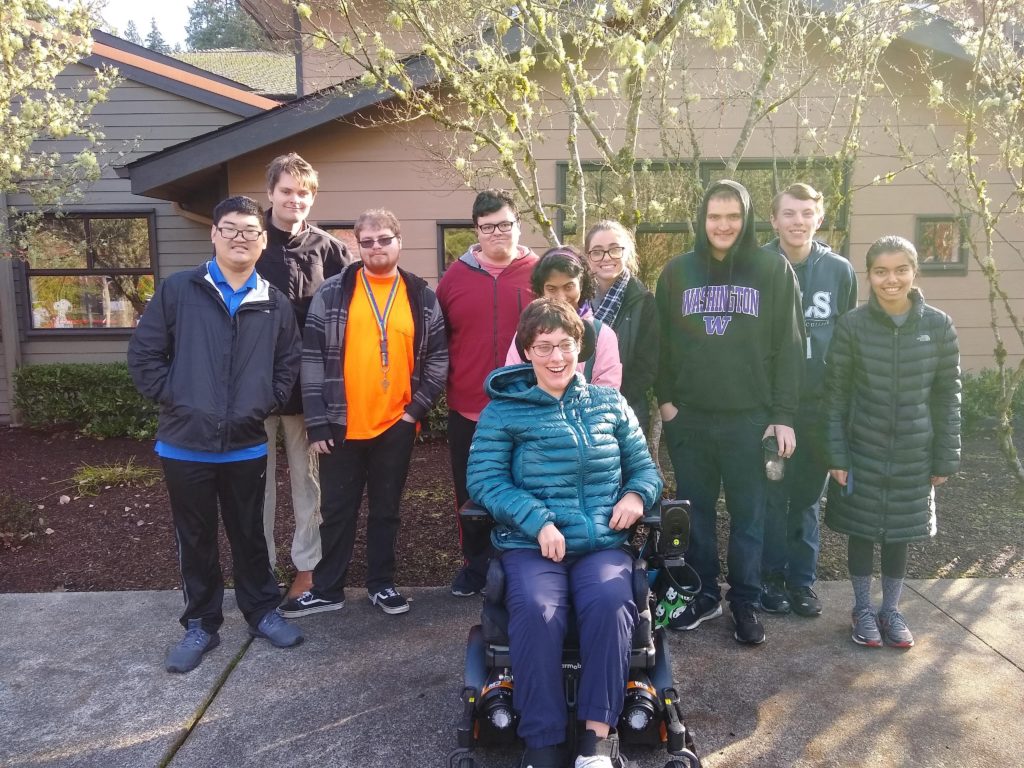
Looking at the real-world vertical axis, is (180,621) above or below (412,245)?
below

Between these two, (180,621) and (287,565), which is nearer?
(180,621)

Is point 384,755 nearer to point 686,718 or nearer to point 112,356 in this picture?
point 686,718

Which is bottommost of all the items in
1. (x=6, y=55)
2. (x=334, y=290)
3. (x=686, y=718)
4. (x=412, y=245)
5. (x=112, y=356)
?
(x=686, y=718)

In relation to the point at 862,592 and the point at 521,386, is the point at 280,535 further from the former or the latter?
the point at 862,592

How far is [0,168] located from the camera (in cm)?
535

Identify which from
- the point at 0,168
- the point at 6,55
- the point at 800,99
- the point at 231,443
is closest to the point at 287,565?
the point at 231,443

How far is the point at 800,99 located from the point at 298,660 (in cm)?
676

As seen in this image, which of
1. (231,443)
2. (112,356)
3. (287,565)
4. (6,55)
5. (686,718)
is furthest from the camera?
(112,356)

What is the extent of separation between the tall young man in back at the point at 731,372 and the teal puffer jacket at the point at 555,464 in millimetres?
770

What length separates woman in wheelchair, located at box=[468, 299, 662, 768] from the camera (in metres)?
2.53

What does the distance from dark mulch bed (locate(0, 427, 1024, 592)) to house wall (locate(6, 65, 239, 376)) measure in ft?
8.70

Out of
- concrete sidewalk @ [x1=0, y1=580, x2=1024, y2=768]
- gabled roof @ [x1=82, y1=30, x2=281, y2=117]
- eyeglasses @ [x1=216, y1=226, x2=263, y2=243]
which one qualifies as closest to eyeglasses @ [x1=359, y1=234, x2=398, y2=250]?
eyeglasses @ [x1=216, y1=226, x2=263, y2=243]

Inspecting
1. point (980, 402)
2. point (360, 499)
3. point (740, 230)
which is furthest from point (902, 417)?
point (980, 402)

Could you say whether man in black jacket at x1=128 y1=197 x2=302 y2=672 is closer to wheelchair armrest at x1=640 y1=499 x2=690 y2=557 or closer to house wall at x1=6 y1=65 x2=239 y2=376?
wheelchair armrest at x1=640 y1=499 x2=690 y2=557
